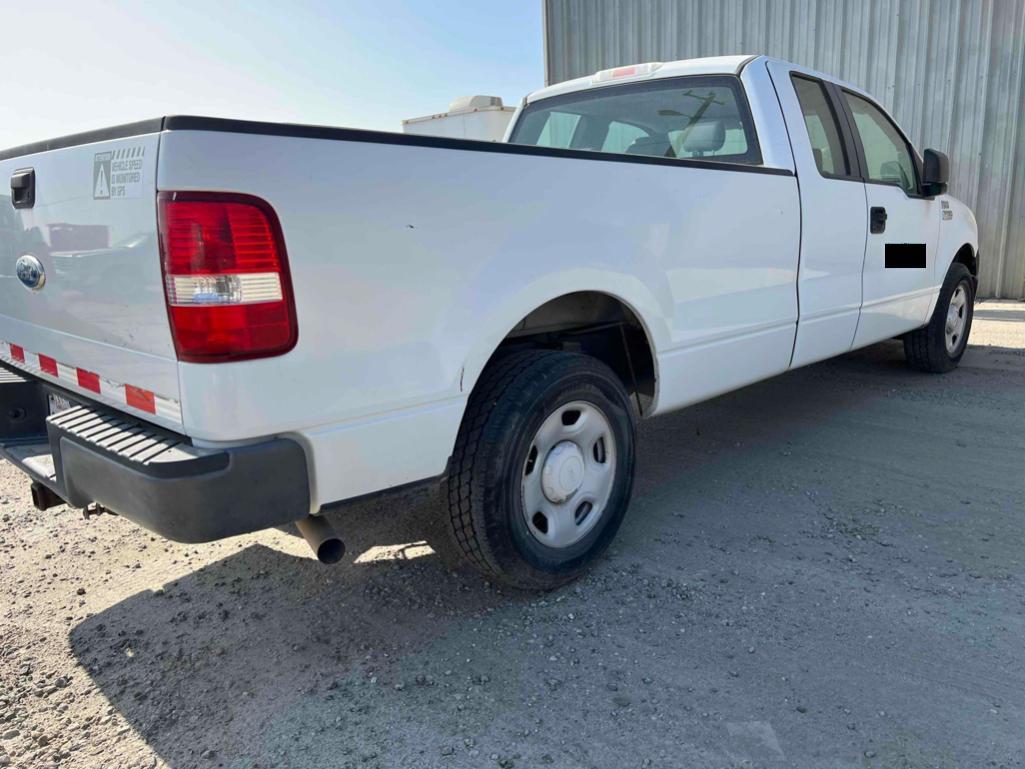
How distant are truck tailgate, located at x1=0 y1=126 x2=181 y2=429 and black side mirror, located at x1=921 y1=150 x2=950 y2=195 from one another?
4640 mm

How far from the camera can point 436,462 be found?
2354 millimetres

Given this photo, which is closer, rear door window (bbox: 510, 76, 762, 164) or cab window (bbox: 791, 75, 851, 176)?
rear door window (bbox: 510, 76, 762, 164)

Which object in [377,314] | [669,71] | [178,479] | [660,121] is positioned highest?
[669,71]

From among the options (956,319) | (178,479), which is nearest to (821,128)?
(956,319)

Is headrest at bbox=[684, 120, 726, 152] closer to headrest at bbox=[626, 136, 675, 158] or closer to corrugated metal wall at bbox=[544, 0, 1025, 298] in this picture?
headrest at bbox=[626, 136, 675, 158]

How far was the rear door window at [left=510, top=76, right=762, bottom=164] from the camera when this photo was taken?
3861 mm

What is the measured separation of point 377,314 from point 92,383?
947mm

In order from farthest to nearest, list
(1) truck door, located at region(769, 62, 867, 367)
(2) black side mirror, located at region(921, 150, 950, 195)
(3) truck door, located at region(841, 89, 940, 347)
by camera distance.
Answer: (2) black side mirror, located at region(921, 150, 950, 195)
(3) truck door, located at region(841, 89, 940, 347)
(1) truck door, located at region(769, 62, 867, 367)

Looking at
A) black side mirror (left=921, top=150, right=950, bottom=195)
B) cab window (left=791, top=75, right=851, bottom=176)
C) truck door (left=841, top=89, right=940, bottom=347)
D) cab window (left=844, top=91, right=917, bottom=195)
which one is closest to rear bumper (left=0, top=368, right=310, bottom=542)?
cab window (left=791, top=75, right=851, bottom=176)

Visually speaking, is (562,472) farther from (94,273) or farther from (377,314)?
(94,273)

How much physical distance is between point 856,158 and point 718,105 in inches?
40.8

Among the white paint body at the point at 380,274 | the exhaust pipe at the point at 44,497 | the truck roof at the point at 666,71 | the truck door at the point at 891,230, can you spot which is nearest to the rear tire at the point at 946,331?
the truck door at the point at 891,230

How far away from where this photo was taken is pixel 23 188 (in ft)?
7.90

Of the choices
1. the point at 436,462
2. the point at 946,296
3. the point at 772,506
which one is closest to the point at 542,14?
the point at 946,296
